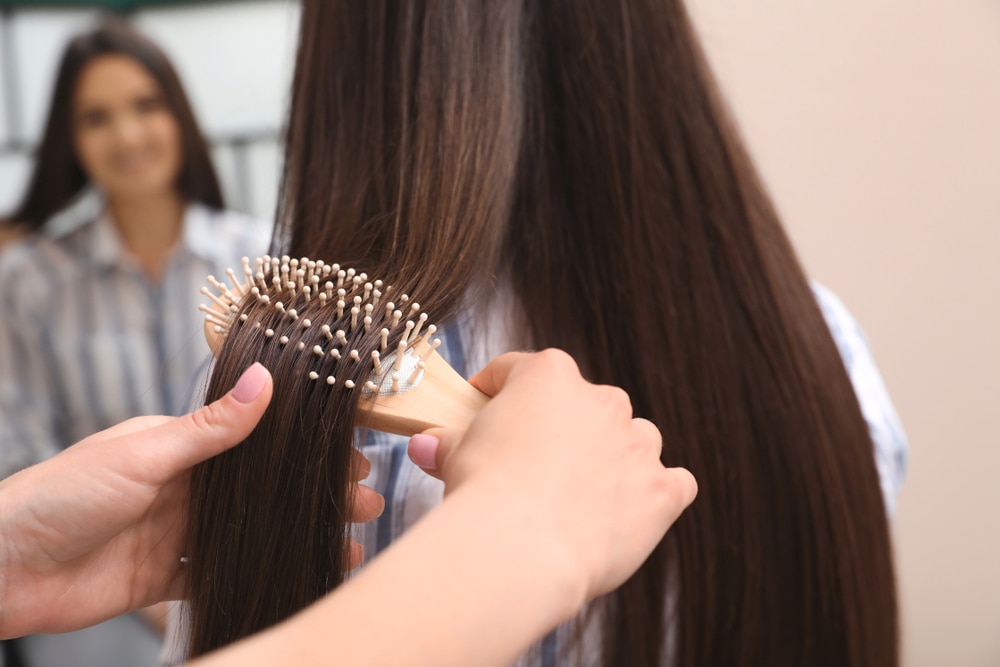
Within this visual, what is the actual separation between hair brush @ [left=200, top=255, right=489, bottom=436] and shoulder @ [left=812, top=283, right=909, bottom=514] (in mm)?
399

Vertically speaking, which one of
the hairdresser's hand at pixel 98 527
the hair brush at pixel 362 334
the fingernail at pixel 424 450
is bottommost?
the hairdresser's hand at pixel 98 527

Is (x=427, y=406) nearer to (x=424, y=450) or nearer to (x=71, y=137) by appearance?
(x=424, y=450)

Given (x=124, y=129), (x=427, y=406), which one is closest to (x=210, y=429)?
(x=427, y=406)

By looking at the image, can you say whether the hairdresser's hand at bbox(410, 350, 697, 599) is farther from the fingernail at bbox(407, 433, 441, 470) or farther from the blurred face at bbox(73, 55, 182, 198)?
the blurred face at bbox(73, 55, 182, 198)

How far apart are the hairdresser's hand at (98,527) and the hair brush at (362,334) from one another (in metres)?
0.07

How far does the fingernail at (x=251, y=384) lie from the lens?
0.43 meters

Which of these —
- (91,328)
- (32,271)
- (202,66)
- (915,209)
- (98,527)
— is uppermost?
(202,66)

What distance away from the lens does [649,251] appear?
24.0 inches

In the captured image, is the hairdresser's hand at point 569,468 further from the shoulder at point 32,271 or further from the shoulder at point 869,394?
the shoulder at point 32,271

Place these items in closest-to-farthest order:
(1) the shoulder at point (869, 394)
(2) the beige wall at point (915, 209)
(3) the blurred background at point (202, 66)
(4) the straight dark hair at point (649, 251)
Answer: (4) the straight dark hair at point (649, 251)
(1) the shoulder at point (869, 394)
(2) the beige wall at point (915, 209)
(3) the blurred background at point (202, 66)

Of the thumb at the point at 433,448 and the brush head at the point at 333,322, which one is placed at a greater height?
the brush head at the point at 333,322

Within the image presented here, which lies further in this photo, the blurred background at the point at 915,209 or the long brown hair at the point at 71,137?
the long brown hair at the point at 71,137

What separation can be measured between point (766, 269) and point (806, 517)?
197 millimetres

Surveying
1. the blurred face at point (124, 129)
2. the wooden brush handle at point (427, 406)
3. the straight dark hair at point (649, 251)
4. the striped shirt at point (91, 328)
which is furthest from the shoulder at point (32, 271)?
the wooden brush handle at point (427, 406)
